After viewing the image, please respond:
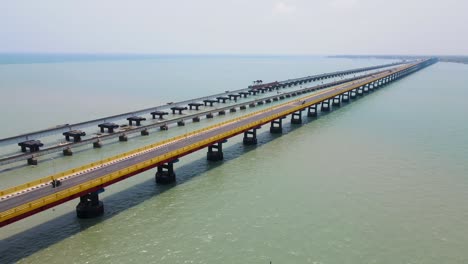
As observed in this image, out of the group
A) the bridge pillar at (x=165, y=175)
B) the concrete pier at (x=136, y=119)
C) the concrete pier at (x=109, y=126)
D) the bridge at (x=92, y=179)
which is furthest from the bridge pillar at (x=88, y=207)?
the concrete pier at (x=136, y=119)

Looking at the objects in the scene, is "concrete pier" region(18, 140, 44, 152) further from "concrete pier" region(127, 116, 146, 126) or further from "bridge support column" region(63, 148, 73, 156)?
"concrete pier" region(127, 116, 146, 126)

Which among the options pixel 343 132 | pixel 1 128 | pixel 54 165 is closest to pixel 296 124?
pixel 343 132

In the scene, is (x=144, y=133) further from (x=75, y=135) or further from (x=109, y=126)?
(x=75, y=135)

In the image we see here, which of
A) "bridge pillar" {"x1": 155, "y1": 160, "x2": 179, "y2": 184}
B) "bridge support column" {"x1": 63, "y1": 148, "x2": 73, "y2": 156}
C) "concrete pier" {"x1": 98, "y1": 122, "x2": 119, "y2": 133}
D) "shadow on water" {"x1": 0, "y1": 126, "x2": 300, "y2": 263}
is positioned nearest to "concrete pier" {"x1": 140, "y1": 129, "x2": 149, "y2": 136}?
"concrete pier" {"x1": 98, "y1": 122, "x2": 119, "y2": 133}

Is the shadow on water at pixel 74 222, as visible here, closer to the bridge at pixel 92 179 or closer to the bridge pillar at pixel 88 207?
the bridge pillar at pixel 88 207

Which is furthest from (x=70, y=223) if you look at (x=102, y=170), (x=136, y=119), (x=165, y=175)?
(x=136, y=119)

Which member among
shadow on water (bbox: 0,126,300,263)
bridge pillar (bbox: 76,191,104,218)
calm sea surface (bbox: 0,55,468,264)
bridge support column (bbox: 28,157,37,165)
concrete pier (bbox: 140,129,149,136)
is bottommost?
calm sea surface (bbox: 0,55,468,264)
